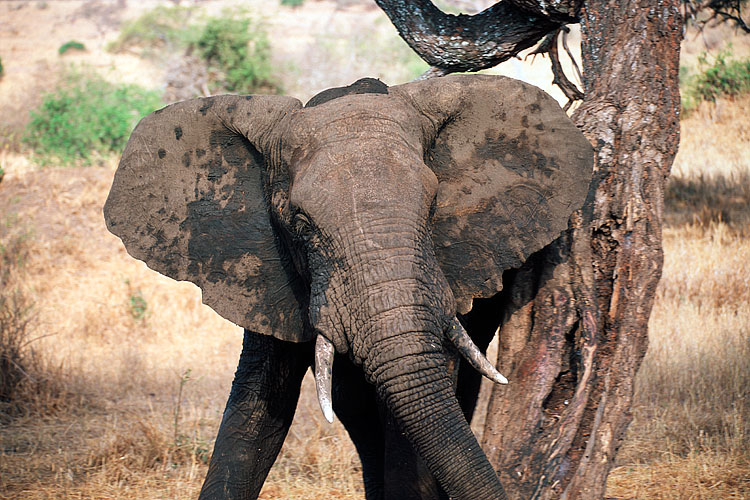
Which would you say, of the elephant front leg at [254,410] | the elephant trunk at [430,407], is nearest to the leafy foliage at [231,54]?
the elephant front leg at [254,410]

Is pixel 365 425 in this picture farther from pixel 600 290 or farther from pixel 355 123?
pixel 355 123

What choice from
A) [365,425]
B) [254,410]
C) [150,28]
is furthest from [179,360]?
[150,28]

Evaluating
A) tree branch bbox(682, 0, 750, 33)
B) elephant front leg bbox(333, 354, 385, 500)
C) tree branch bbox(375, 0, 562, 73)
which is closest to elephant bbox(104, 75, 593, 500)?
elephant front leg bbox(333, 354, 385, 500)

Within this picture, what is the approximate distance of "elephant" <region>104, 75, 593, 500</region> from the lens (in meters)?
2.90

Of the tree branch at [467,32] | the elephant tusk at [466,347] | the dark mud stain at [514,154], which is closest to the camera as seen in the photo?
the elephant tusk at [466,347]

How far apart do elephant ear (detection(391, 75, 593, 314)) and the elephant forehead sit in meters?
0.18

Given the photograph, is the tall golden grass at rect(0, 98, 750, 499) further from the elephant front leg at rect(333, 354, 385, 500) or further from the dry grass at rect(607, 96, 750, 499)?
the elephant front leg at rect(333, 354, 385, 500)

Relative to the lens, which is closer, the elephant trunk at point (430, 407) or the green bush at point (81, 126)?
the elephant trunk at point (430, 407)

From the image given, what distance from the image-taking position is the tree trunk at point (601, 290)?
3412 millimetres

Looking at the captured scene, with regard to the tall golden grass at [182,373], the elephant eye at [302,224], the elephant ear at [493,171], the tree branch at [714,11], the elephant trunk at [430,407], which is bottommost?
the tall golden grass at [182,373]

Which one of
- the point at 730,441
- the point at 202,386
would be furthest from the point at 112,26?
the point at 730,441

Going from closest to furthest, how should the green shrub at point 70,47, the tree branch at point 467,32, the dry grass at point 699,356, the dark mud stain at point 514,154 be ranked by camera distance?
1. the dark mud stain at point 514,154
2. the tree branch at point 467,32
3. the dry grass at point 699,356
4. the green shrub at point 70,47

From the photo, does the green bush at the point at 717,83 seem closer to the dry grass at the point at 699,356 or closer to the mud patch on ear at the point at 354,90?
the dry grass at the point at 699,356

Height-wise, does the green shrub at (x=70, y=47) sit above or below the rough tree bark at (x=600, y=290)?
above
